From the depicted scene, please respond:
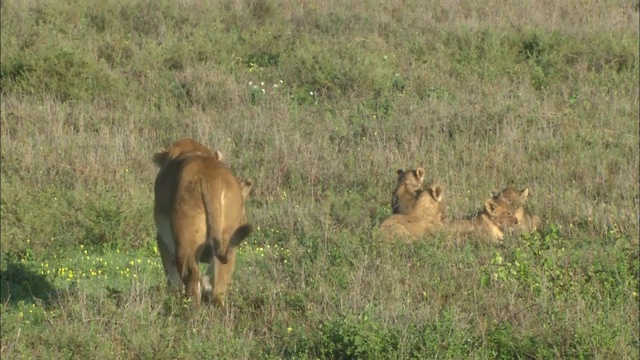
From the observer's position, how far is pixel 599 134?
48.5 feet

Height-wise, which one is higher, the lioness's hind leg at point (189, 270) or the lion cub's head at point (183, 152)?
the lion cub's head at point (183, 152)

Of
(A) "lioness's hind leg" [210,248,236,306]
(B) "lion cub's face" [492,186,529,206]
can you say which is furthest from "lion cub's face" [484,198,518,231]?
(A) "lioness's hind leg" [210,248,236,306]

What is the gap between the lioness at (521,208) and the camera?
11.0m

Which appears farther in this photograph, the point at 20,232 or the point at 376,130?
the point at 376,130

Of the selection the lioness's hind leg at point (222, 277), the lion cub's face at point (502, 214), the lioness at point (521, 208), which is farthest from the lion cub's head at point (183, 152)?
the lioness at point (521, 208)

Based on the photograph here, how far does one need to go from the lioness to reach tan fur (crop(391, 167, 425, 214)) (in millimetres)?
755

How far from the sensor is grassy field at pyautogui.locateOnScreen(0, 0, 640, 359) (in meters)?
7.75

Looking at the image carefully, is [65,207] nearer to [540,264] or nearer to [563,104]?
[540,264]

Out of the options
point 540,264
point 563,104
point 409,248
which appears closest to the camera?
point 540,264

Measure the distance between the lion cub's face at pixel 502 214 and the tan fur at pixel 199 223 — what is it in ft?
→ 11.1

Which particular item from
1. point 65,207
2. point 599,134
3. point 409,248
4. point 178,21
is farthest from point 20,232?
point 178,21

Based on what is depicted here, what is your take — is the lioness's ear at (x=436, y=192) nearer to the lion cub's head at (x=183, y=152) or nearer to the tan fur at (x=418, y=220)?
the tan fur at (x=418, y=220)

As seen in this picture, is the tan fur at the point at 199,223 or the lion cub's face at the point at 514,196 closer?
the tan fur at the point at 199,223

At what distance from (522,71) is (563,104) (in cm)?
249
